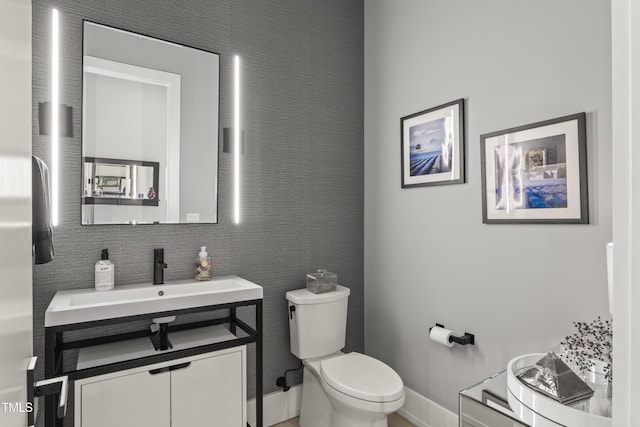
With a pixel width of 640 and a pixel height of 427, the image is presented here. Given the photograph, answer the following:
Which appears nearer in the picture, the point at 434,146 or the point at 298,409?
the point at 434,146

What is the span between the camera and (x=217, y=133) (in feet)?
7.11

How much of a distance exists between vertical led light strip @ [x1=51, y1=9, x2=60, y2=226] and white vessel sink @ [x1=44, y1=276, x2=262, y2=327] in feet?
1.32

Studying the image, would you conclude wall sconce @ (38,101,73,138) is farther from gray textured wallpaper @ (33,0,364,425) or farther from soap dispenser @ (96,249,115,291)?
soap dispenser @ (96,249,115,291)

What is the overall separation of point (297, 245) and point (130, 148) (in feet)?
3.72

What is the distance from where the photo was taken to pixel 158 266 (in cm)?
192

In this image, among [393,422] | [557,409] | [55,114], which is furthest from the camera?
[393,422]

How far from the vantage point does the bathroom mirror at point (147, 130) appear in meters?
1.84

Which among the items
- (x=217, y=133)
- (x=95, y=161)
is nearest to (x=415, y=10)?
(x=217, y=133)

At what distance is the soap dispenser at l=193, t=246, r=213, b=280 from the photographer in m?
2.04

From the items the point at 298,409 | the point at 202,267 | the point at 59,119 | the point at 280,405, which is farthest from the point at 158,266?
the point at 298,409

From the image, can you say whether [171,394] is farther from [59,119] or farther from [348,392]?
[59,119]

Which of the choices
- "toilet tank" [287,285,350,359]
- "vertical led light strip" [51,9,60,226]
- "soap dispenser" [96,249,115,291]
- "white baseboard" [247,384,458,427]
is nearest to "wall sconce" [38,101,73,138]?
"vertical led light strip" [51,9,60,226]

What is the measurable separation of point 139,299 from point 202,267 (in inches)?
17.7

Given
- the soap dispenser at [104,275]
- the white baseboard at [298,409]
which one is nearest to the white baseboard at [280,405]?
the white baseboard at [298,409]
